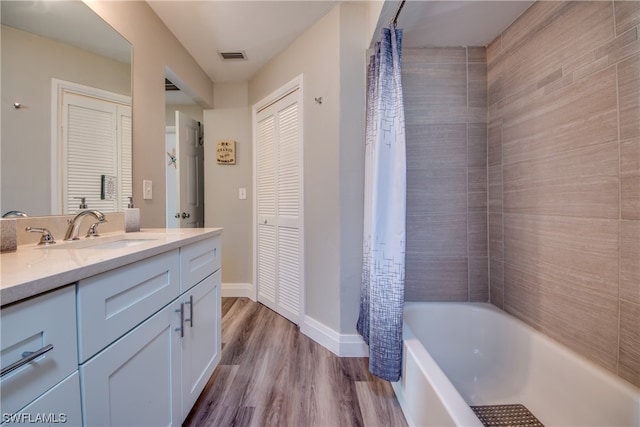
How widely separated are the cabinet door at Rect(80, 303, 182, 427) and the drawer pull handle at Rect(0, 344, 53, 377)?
128 mm

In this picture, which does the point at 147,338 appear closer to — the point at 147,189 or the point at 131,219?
the point at 131,219

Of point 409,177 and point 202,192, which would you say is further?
point 202,192

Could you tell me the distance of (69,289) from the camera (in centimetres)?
56

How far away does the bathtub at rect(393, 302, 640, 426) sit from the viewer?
89 centimetres

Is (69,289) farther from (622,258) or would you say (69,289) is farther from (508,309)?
(508,309)

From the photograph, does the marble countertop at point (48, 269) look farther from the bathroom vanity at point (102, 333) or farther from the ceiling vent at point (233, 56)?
the ceiling vent at point (233, 56)

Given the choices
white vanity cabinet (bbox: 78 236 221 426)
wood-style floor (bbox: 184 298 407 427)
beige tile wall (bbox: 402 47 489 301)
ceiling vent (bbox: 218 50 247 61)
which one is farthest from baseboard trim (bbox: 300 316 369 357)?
ceiling vent (bbox: 218 50 247 61)

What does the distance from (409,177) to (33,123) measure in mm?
1836

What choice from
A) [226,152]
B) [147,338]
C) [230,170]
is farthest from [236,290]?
[147,338]

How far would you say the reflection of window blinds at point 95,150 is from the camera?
114cm

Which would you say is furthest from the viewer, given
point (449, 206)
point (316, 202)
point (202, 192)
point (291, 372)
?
point (202, 192)

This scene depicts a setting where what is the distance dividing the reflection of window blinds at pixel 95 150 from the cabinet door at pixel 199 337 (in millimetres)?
689

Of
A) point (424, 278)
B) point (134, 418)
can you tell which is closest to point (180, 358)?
point (134, 418)

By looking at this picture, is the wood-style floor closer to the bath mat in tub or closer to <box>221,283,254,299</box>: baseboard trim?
the bath mat in tub
